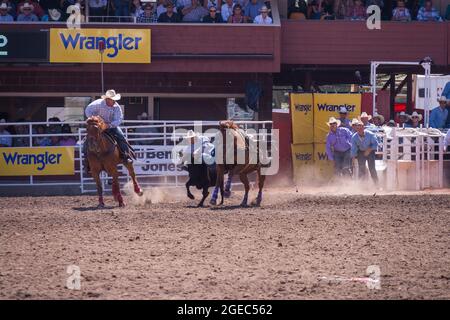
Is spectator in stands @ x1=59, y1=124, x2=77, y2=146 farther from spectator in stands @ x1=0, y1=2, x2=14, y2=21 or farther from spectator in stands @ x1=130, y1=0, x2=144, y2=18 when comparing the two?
spectator in stands @ x1=130, y1=0, x2=144, y2=18

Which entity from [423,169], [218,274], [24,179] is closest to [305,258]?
[218,274]

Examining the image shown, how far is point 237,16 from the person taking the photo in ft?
78.1

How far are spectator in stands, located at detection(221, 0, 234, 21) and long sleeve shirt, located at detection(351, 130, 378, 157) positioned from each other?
6243 millimetres

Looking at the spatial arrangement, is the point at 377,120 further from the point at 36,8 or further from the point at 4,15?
the point at 4,15

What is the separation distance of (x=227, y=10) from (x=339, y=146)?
6.07 m

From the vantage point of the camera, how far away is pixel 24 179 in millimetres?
22922

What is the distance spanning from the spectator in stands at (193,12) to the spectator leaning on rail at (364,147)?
6558mm

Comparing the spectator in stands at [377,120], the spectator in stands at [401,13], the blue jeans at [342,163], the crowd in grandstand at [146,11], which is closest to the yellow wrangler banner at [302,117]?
the spectator in stands at [377,120]

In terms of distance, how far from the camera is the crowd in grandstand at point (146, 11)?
2358cm

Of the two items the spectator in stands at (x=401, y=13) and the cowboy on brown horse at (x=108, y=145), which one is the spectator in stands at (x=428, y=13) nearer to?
the spectator in stands at (x=401, y=13)

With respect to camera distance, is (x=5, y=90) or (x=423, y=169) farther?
(x=5, y=90)

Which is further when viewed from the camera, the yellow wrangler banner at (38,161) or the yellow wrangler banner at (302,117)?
the yellow wrangler banner at (302,117)
